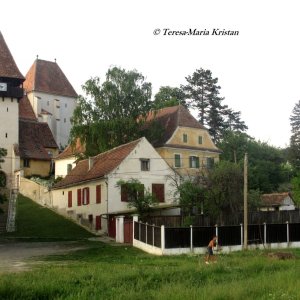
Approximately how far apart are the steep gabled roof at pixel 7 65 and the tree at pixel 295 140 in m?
37.2

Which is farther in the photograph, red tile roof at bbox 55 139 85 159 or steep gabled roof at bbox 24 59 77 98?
steep gabled roof at bbox 24 59 77 98

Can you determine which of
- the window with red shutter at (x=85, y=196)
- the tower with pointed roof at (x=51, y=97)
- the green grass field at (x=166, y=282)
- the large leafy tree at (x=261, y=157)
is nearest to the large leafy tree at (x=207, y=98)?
the large leafy tree at (x=261, y=157)

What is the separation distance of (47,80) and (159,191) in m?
48.4

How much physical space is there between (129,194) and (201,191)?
20.9 ft

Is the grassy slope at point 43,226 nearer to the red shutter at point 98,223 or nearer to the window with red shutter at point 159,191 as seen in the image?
the red shutter at point 98,223

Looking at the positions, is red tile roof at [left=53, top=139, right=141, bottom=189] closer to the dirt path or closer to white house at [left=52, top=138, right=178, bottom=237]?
white house at [left=52, top=138, right=178, bottom=237]

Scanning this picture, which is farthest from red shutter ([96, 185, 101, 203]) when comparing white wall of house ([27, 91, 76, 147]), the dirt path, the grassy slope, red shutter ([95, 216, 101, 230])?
white wall of house ([27, 91, 76, 147])

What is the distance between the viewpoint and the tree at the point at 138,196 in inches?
1563

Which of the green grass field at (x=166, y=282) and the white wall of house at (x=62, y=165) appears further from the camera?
the white wall of house at (x=62, y=165)

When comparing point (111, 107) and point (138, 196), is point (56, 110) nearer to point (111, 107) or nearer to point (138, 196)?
point (111, 107)

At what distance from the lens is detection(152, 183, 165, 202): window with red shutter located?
47.2 m

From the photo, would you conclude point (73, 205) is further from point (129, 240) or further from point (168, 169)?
point (129, 240)

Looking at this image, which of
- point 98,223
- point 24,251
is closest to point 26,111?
point 98,223

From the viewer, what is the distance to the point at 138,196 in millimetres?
41031
